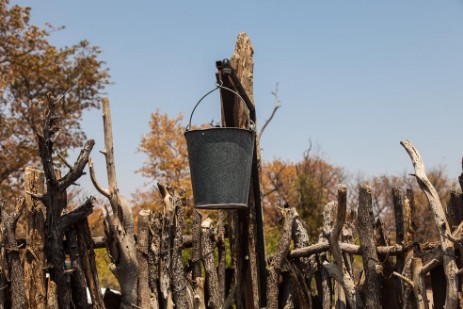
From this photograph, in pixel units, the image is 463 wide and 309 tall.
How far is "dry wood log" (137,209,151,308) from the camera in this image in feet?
17.7

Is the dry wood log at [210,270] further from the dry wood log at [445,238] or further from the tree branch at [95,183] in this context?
the dry wood log at [445,238]

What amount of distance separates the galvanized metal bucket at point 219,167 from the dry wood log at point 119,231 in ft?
4.67

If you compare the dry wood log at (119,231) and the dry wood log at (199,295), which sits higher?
the dry wood log at (119,231)

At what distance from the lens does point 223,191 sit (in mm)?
3920

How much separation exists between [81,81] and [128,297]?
13104 millimetres

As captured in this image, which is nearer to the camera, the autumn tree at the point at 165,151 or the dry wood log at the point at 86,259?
A: the dry wood log at the point at 86,259

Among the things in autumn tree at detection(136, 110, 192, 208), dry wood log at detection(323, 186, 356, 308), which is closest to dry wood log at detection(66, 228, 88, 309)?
dry wood log at detection(323, 186, 356, 308)

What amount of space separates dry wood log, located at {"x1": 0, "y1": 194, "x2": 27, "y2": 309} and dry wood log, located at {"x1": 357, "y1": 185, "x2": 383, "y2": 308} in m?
2.67

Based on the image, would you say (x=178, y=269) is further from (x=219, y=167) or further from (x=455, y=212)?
(x=455, y=212)

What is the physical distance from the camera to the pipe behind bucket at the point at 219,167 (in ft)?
12.9

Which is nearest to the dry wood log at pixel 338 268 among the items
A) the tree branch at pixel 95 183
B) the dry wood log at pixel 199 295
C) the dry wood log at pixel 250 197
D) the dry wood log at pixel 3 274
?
the dry wood log at pixel 250 197

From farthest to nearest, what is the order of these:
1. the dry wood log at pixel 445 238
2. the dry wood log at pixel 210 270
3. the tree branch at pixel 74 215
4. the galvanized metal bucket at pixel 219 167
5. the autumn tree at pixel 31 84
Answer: the autumn tree at pixel 31 84, the dry wood log at pixel 210 270, the tree branch at pixel 74 215, the dry wood log at pixel 445 238, the galvanized metal bucket at pixel 219 167

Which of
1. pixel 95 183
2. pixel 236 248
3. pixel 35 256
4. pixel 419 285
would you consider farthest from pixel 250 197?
pixel 35 256

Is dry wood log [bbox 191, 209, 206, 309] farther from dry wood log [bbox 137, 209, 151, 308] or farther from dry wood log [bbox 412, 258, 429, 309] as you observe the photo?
dry wood log [bbox 412, 258, 429, 309]
